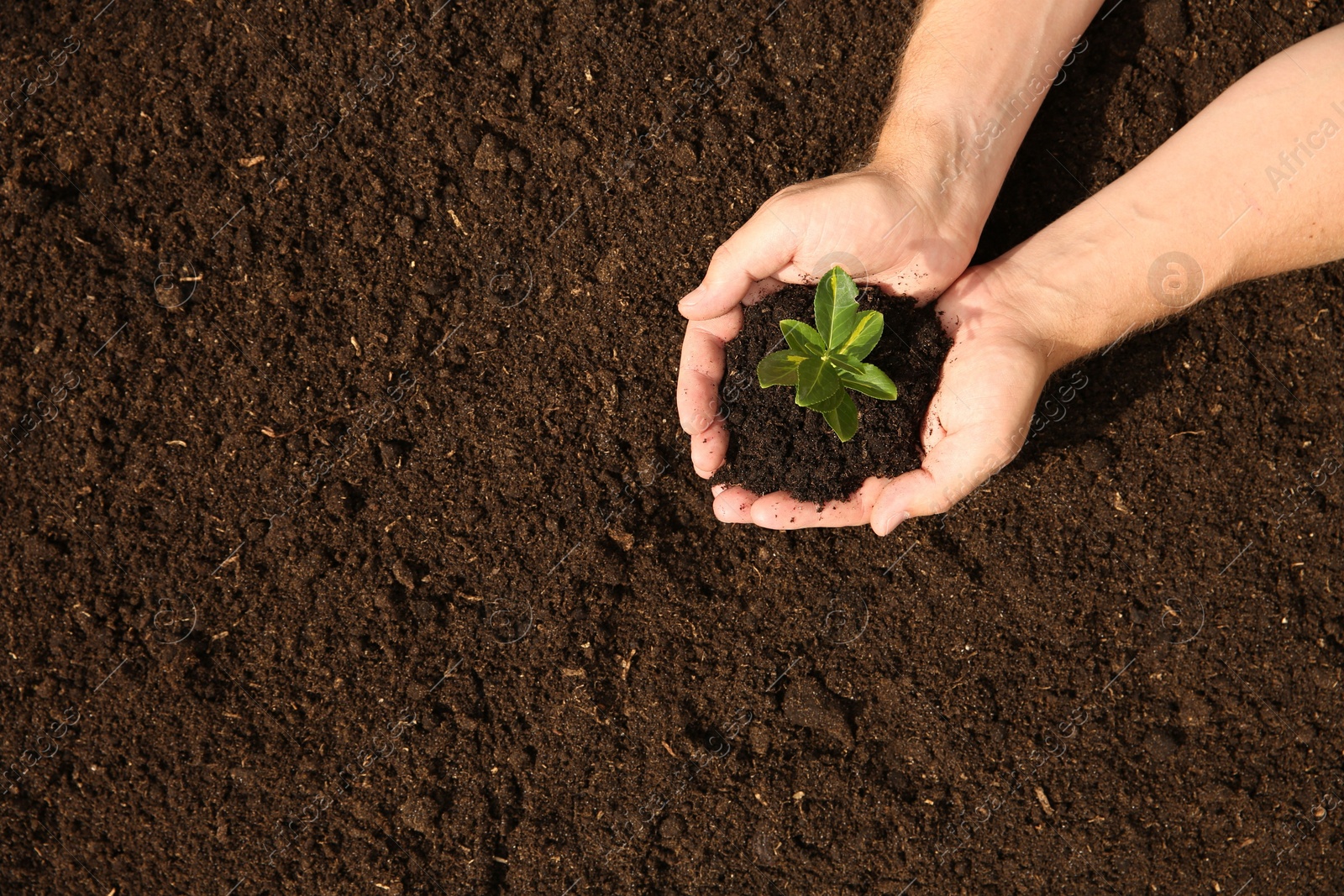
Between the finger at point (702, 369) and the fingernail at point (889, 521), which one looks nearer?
the fingernail at point (889, 521)

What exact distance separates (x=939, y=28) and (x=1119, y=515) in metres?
1.54

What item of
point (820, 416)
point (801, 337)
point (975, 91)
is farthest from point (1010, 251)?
point (801, 337)

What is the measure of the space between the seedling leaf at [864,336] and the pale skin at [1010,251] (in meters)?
0.32

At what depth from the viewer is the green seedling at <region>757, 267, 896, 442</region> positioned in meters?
2.08

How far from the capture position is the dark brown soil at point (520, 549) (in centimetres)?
266

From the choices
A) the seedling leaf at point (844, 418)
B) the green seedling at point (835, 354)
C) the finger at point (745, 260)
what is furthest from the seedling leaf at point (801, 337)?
the finger at point (745, 260)

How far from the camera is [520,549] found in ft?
8.83

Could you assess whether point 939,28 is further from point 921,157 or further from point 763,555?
point 763,555

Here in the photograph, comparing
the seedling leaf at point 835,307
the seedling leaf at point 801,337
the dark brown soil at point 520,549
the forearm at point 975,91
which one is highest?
the forearm at point 975,91

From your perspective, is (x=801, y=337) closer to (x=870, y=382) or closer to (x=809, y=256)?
(x=870, y=382)

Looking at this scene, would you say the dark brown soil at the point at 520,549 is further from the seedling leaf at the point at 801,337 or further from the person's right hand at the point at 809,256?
the seedling leaf at the point at 801,337

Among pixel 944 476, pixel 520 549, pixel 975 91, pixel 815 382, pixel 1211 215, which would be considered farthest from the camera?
pixel 520 549

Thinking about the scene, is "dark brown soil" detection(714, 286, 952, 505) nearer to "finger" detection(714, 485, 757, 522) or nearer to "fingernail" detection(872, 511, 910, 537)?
"finger" detection(714, 485, 757, 522)

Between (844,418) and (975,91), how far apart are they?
113cm
